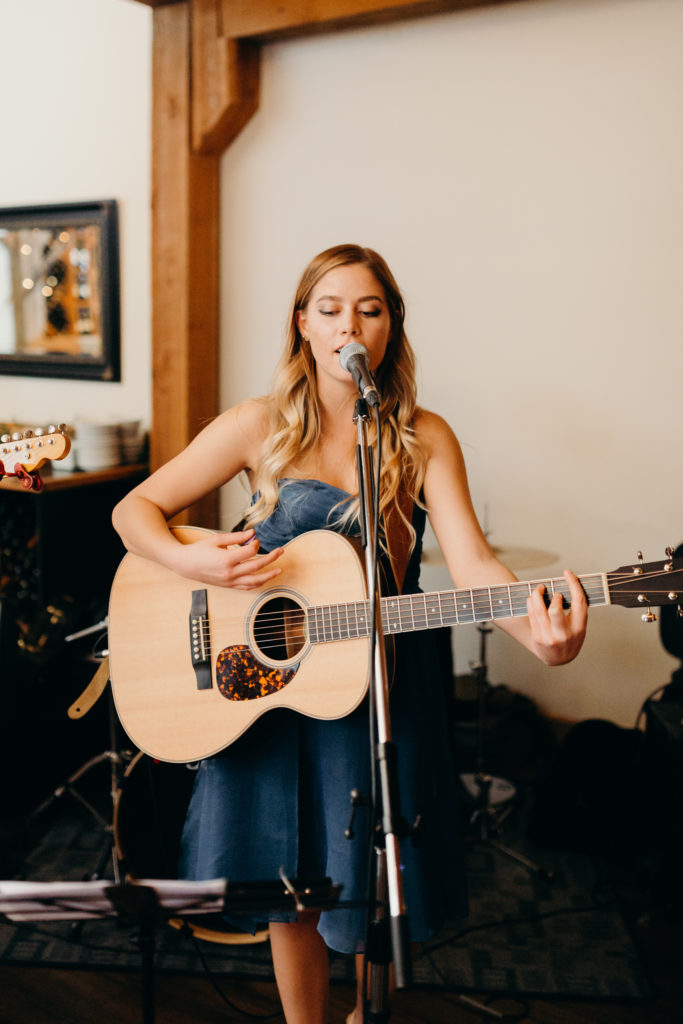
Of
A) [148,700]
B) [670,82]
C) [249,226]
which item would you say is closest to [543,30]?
[670,82]

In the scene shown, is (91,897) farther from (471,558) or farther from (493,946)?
(493,946)

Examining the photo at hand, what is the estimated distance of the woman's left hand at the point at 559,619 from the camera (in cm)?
143

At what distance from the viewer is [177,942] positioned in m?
2.52

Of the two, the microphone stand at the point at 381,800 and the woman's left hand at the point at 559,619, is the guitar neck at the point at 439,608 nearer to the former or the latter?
the woman's left hand at the point at 559,619

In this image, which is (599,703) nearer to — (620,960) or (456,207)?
(620,960)

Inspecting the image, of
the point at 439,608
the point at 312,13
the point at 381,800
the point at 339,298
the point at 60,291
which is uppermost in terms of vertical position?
the point at 312,13

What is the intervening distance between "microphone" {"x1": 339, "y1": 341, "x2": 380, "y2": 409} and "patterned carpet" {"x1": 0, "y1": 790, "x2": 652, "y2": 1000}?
1.62m

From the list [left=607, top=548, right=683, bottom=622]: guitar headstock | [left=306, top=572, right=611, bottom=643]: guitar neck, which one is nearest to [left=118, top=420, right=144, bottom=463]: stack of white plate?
[left=306, top=572, right=611, bottom=643]: guitar neck

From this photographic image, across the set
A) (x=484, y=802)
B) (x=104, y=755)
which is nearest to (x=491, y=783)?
(x=484, y=802)

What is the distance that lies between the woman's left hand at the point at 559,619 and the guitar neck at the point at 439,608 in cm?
2

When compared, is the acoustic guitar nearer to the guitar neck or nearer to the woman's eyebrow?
the guitar neck

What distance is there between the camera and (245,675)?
1681mm

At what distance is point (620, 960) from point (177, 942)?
1.25m

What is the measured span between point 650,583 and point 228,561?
76cm
